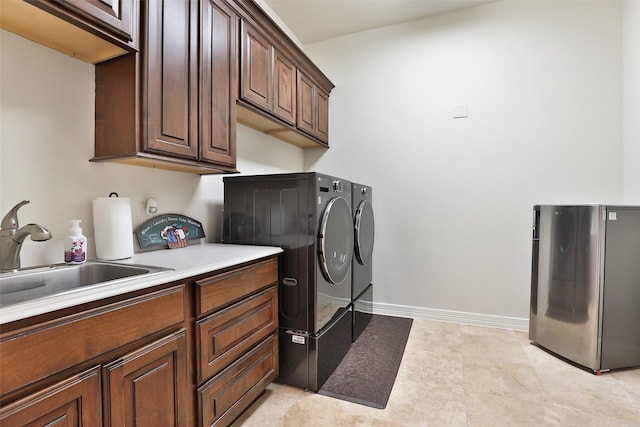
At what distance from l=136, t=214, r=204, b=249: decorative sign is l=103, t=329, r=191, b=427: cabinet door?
0.74 metres

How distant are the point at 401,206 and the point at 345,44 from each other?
5.96 ft

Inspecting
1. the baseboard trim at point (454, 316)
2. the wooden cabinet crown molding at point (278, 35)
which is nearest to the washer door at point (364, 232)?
the baseboard trim at point (454, 316)

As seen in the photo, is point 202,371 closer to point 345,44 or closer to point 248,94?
point 248,94

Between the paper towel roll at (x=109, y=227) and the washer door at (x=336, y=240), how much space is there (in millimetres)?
1001

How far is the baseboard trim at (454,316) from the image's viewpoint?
8.92 feet

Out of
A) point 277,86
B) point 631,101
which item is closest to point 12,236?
point 277,86

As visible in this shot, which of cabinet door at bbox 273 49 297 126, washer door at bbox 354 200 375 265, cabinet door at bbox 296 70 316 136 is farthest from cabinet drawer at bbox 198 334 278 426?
cabinet door at bbox 296 70 316 136

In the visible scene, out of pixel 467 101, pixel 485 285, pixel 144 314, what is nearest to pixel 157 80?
pixel 144 314

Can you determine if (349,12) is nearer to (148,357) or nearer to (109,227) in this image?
(109,227)

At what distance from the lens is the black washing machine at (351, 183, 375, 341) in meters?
2.43

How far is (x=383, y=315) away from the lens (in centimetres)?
309

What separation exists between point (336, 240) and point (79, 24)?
1585 millimetres

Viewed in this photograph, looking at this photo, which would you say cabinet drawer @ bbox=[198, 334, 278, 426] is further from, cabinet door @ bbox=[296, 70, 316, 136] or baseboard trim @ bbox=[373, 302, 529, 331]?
cabinet door @ bbox=[296, 70, 316, 136]

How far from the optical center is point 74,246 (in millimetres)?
1270
